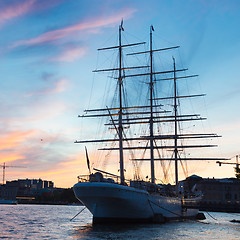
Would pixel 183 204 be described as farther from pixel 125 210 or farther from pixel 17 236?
pixel 17 236

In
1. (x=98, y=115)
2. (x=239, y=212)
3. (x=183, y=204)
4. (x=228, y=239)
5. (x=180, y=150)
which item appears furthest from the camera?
(x=239, y=212)

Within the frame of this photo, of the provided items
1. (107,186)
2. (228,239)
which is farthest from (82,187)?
(228,239)

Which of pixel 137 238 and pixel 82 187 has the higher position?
pixel 82 187

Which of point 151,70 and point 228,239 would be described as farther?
point 151,70

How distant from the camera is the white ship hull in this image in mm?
A: 45750

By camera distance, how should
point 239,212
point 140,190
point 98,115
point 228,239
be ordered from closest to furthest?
point 228,239, point 140,190, point 98,115, point 239,212

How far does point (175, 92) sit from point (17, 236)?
60.0 m

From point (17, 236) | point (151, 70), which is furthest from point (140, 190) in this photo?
point (151, 70)

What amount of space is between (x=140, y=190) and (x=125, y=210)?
3534 mm

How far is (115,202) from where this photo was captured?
1834 inches

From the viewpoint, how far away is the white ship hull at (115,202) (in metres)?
45.8

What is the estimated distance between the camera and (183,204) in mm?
70812

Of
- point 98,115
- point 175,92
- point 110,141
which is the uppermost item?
point 175,92

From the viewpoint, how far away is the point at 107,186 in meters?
45.5
